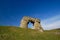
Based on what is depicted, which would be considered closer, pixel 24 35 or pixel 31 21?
pixel 24 35

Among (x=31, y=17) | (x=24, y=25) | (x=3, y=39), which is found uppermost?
(x=31, y=17)

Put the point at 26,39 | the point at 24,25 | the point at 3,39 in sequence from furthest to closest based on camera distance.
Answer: the point at 24,25 → the point at 26,39 → the point at 3,39

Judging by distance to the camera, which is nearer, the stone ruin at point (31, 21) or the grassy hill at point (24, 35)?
the grassy hill at point (24, 35)

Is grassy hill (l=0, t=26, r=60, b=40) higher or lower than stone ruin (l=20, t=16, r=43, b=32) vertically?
lower

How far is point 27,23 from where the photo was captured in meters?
76.2

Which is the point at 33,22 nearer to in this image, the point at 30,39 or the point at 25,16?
the point at 25,16

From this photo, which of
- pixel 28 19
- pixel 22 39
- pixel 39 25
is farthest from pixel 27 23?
pixel 22 39

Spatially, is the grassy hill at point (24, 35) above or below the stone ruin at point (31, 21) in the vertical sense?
below

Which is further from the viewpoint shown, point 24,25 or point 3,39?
point 24,25

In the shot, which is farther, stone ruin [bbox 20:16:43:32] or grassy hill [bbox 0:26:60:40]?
stone ruin [bbox 20:16:43:32]

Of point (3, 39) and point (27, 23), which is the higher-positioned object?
point (27, 23)

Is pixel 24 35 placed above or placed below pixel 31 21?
below

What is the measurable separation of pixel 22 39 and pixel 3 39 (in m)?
4.67

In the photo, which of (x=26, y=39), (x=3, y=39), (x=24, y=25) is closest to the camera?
(x=3, y=39)
